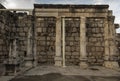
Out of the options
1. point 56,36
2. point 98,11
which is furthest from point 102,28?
point 56,36

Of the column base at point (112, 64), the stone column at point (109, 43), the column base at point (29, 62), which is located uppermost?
the stone column at point (109, 43)

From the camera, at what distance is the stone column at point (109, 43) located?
51.1ft

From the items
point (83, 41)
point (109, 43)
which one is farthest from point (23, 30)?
point (109, 43)

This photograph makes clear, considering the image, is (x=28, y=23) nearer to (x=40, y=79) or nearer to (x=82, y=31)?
(x=82, y=31)

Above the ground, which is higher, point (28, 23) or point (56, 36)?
point (28, 23)

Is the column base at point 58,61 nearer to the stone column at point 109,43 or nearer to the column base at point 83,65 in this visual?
the column base at point 83,65

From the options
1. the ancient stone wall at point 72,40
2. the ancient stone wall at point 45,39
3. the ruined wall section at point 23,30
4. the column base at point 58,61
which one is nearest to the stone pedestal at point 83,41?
the ancient stone wall at point 72,40

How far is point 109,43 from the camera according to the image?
52.4 ft

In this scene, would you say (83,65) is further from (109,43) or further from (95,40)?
(95,40)

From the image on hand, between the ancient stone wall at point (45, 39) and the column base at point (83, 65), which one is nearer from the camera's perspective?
the column base at point (83, 65)

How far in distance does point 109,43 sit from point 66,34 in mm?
3612

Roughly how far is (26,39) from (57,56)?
3.20 metres

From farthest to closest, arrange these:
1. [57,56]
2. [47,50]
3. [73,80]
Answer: [47,50] → [57,56] → [73,80]

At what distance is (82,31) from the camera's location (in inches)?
625
